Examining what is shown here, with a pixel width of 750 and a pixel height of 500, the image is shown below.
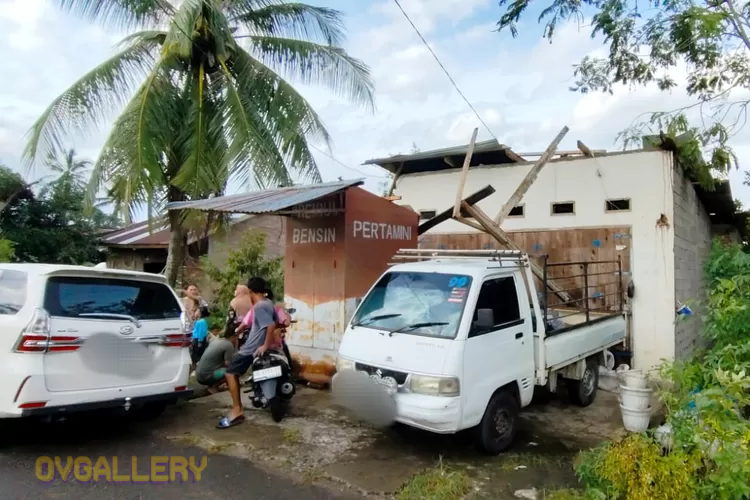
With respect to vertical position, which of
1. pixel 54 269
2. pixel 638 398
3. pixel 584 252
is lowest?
pixel 638 398

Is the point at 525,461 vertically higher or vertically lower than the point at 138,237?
lower

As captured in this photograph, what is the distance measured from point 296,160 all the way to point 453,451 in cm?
693

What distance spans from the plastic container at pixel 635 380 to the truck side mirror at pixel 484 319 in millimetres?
2008

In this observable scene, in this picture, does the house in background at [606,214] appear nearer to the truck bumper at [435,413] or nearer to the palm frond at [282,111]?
the palm frond at [282,111]

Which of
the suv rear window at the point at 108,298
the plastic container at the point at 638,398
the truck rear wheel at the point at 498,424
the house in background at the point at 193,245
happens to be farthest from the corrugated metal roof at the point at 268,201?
the house in background at the point at 193,245

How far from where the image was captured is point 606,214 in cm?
877

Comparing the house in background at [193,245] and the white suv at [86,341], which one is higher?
the house in background at [193,245]

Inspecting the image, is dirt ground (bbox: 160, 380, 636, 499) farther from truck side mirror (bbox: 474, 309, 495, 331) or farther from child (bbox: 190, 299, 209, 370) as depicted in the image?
truck side mirror (bbox: 474, 309, 495, 331)

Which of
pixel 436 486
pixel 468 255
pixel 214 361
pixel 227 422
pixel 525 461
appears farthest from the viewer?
pixel 214 361

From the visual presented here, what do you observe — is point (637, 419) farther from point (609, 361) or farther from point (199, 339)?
point (199, 339)

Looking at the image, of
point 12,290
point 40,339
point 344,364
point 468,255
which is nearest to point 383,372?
point 344,364

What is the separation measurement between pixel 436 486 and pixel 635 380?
284cm

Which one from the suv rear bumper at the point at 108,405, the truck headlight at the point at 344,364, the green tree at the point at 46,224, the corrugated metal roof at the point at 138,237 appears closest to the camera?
the suv rear bumper at the point at 108,405

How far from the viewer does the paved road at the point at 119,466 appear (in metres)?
3.98
